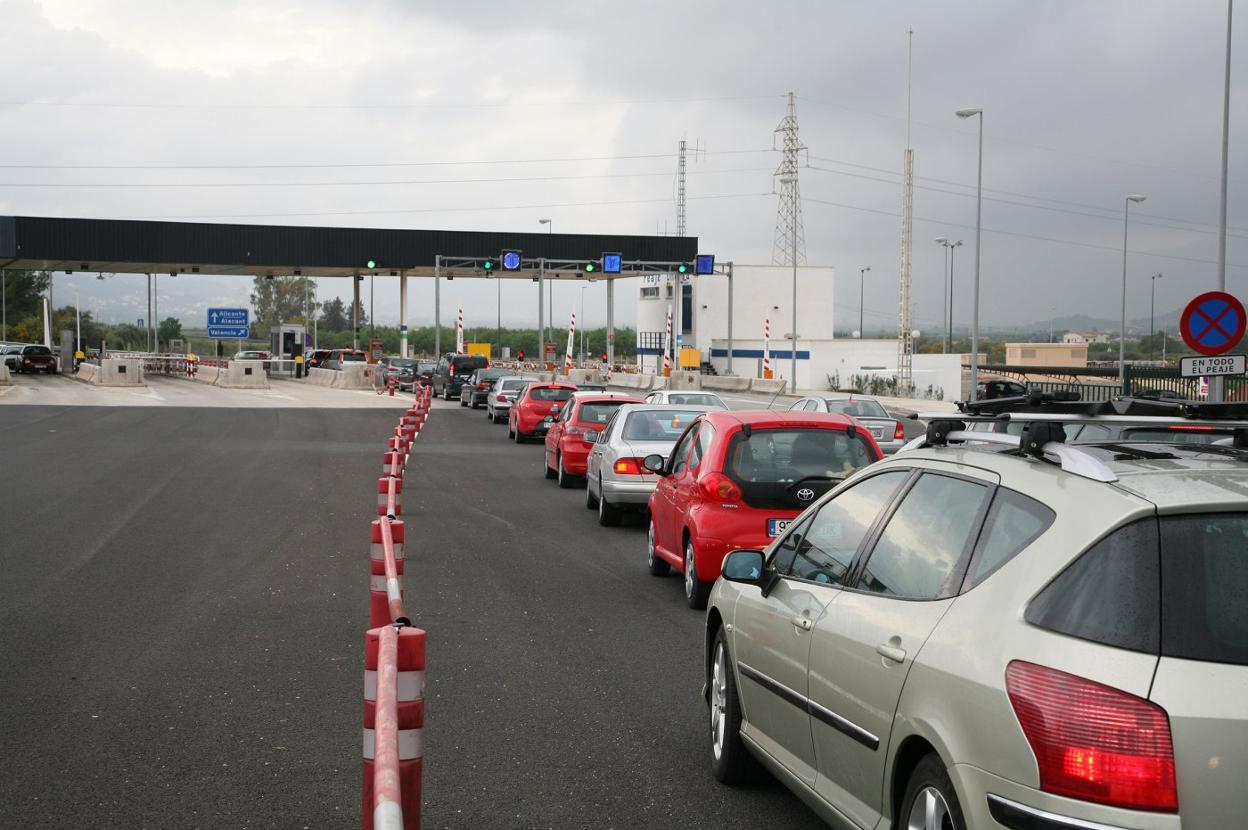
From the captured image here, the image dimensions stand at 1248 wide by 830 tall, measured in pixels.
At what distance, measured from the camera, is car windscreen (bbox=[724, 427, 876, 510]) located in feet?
34.6

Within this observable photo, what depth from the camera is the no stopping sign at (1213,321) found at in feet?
52.3

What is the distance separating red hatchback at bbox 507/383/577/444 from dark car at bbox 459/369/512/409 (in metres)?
14.7

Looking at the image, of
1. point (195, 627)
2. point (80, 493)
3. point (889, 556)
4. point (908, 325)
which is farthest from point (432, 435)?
point (908, 325)

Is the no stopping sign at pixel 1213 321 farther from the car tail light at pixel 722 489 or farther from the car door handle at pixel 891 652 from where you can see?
the car door handle at pixel 891 652

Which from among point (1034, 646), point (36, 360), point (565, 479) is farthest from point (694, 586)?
point (36, 360)

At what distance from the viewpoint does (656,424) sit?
1639 cm

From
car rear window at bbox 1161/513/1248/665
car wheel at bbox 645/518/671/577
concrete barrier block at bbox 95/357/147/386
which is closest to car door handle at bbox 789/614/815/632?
car rear window at bbox 1161/513/1248/665

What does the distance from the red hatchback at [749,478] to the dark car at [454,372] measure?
4102 cm

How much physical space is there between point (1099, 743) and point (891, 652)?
3.23 ft

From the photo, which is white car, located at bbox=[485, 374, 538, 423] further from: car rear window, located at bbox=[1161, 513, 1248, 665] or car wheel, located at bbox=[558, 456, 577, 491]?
car rear window, located at bbox=[1161, 513, 1248, 665]

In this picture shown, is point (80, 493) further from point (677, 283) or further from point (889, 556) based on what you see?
point (677, 283)

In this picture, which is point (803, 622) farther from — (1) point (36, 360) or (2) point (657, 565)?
(1) point (36, 360)

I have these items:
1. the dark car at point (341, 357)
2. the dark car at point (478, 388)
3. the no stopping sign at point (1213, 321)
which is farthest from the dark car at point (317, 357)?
the no stopping sign at point (1213, 321)

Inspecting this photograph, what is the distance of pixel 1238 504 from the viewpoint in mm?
3432
